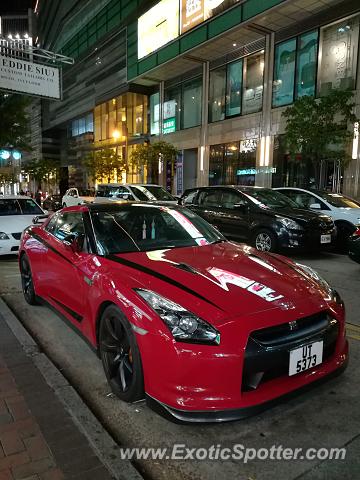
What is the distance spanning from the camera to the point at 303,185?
19.4 metres

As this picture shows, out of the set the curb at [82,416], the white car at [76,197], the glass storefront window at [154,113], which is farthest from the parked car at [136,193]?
the glass storefront window at [154,113]

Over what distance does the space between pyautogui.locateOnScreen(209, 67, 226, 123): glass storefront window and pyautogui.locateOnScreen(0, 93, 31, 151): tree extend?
1205cm

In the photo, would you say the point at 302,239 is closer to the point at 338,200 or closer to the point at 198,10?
the point at 338,200

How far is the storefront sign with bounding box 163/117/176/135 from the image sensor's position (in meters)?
28.8

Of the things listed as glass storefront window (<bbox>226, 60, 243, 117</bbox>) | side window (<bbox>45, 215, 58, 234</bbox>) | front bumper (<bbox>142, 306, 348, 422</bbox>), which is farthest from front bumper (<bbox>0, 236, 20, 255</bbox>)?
glass storefront window (<bbox>226, 60, 243, 117</bbox>)

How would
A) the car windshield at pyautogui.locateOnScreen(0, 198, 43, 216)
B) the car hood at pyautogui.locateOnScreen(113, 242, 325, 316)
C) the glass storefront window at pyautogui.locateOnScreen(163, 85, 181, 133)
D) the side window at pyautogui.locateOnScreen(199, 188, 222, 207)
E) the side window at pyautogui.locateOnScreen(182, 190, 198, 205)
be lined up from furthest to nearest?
the glass storefront window at pyautogui.locateOnScreen(163, 85, 181, 133)
the side window at pyautogui.locateOnScreen(182, 190, 198, 205)
the side window at pyautogui.locateOnScreen(199, 188, 222, 207)
the car windshield at pyautogui.locateOnScreen(0, 198, 43, 216)
the car hood at pyautogui.locateOnScreen(113, 242, 325, 316)

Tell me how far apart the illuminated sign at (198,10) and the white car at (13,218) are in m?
16.2

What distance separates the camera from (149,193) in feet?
51.3

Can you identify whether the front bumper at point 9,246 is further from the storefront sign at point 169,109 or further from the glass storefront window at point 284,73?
the storefront sign at point 169,109

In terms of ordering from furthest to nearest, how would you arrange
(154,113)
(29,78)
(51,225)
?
(154,113)
(29,78)
(51,225)

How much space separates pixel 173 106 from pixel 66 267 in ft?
88.0

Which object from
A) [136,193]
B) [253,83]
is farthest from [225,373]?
[253,83]

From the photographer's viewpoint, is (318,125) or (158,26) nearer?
(318,125)

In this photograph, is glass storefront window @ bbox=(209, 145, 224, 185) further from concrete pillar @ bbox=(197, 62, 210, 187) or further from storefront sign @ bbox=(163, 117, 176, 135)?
storefront sign @ bbox=(163, 117, 176, 135)
